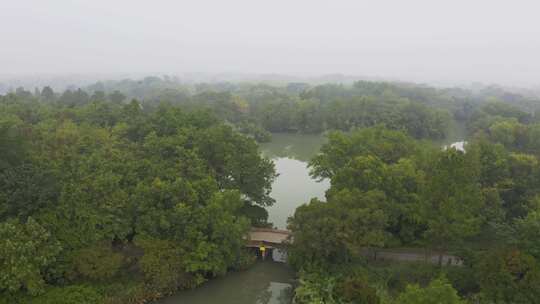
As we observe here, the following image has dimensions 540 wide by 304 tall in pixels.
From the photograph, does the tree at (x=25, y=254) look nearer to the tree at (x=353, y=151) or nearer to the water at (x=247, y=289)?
the water at (x=247, y=289)

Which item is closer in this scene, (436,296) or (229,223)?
(436,296)

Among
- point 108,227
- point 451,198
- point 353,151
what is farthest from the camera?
point 353,151

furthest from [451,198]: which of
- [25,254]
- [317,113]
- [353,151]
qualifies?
[317,113]

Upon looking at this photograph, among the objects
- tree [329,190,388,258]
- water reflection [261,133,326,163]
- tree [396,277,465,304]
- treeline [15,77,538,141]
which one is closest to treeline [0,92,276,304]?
tree [329,190,388,258]

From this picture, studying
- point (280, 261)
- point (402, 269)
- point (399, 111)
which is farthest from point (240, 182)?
point (399, 111)

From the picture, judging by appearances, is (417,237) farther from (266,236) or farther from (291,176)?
(291,176)

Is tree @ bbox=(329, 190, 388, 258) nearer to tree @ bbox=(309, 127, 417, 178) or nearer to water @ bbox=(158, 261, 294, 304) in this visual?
water @ bbox=(158, 261, 294, 304)

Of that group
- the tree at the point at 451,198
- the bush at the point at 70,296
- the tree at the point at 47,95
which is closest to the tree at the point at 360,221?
the tree at the point at 451,198

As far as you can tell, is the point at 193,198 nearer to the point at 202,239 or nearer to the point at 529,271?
the point at 202,239
